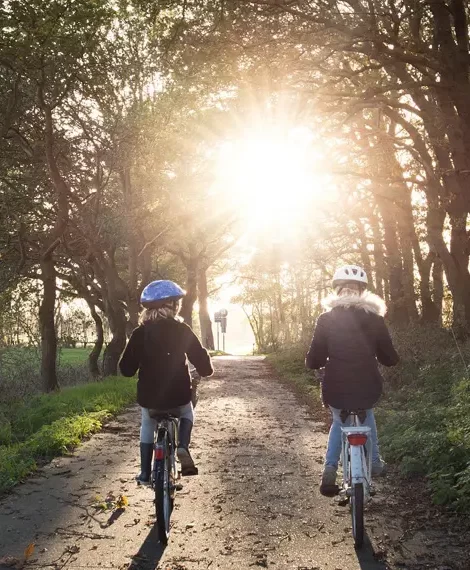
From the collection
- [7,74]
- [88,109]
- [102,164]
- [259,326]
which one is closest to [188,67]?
[7,74]

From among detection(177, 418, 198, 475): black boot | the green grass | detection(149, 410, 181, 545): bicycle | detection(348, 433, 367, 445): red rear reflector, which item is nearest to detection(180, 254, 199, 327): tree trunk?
the green grass

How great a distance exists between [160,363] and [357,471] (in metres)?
1.99

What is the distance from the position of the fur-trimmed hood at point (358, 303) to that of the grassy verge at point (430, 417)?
1.80m

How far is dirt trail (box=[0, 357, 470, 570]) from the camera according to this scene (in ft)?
16.1

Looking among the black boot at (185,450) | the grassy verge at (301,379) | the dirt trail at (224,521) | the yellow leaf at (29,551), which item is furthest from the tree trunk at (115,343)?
the yellow leaf at (29,551)

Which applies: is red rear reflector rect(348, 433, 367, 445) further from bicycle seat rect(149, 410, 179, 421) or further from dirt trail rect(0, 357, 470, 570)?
bicycle seat rect(149, 410, 179, 421)

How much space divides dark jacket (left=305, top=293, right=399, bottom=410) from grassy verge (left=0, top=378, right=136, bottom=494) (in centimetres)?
386

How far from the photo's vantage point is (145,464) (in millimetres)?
5723

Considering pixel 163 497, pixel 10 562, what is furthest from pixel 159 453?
pixel 10 562

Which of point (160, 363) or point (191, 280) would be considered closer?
point (160, 363)

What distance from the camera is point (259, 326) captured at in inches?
2995

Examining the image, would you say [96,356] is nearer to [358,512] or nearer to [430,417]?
[430,417]

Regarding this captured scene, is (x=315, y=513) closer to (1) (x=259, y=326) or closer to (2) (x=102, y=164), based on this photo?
(2) (x=102, y=164)

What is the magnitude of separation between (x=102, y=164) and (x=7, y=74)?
18.9 ft
